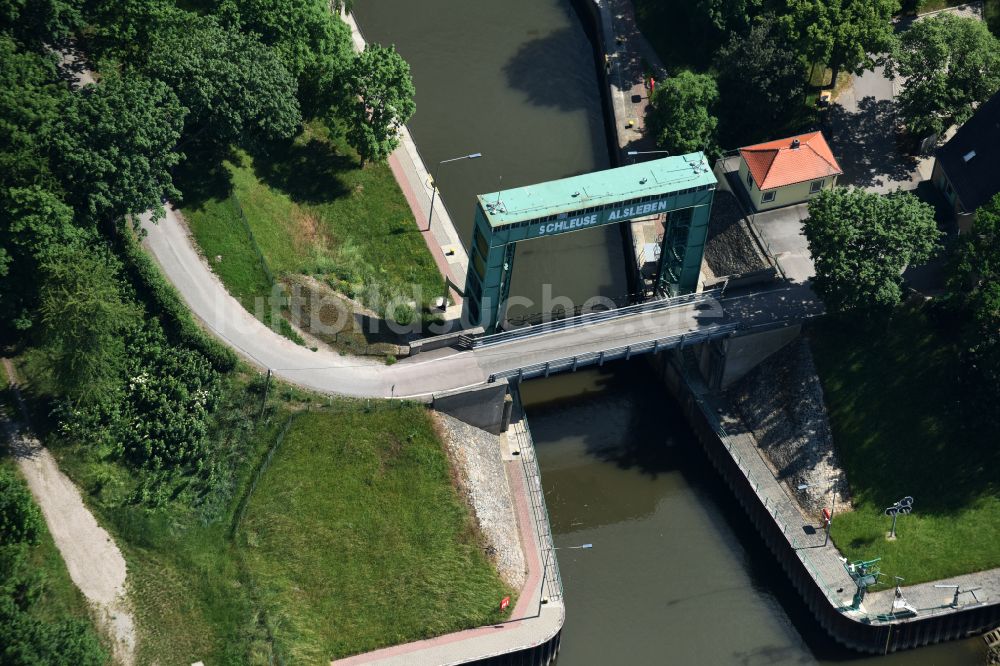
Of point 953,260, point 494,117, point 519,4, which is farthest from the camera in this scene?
point 519,4

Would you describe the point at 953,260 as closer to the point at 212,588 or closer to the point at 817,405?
the point at 817,405

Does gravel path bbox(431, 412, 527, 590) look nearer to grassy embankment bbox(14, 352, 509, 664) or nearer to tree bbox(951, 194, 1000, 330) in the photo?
grassy embankment bbox(14, 352, 509, 664)

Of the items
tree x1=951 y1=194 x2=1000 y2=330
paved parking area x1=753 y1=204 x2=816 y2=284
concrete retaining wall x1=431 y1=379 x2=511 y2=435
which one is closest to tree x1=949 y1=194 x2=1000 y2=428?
tree x1=951 y1=194 x2=1000 y2=330

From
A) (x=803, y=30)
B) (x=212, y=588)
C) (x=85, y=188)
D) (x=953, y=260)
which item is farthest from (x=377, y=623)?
(x=803, y=30)

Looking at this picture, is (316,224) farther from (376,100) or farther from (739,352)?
(739,352)

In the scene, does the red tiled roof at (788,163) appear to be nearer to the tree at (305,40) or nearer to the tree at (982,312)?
the tree at (982,312)

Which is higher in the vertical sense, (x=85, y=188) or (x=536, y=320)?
(x=85, y=188)

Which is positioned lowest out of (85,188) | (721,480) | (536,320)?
(721,480)
